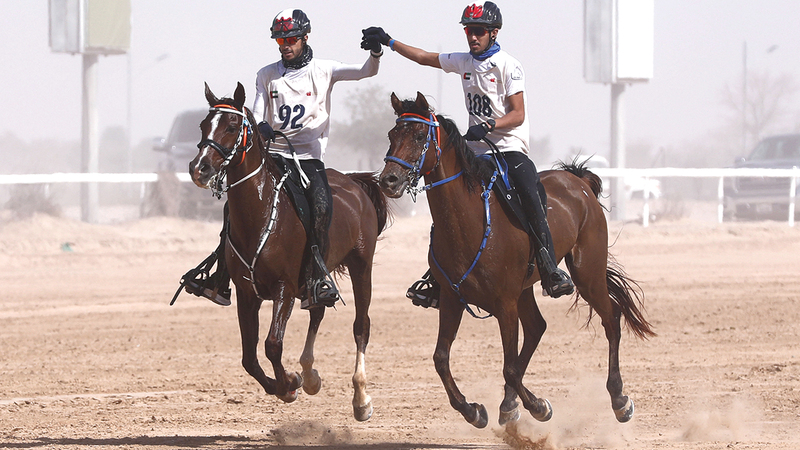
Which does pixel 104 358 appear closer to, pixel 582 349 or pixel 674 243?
pixel 582 349

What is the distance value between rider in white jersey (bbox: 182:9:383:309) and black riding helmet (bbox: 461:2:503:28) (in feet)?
3.54

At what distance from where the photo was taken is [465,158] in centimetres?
740

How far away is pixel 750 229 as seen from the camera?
75.5 feet

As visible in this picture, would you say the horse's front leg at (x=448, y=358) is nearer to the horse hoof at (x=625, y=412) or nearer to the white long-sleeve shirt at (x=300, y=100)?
the horse hoof at (x=625, y=412)

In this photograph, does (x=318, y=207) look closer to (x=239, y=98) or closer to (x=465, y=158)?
(x=239, y=98)

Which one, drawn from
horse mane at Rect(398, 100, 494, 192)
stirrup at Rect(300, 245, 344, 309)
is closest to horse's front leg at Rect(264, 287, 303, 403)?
stirrup at Rect(300, 245, 344, 309)

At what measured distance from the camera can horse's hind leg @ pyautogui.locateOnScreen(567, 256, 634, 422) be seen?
8398 millimetres

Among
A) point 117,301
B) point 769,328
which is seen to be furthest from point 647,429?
point 117,301

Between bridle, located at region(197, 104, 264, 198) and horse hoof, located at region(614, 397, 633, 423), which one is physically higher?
bridle, located at region(197, 104, 264, 198)

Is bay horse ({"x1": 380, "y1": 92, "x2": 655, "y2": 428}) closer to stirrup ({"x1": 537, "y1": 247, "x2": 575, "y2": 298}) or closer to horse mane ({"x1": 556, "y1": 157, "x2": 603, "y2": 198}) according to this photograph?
stirrup ({"x1": 537, "y1": 247, "x2": 575, "y2": 298})

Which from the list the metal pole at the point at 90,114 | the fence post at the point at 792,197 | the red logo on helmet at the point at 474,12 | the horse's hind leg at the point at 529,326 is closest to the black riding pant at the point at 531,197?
the horse's hind leg at the point at 529,326

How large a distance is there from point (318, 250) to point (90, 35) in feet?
61.7

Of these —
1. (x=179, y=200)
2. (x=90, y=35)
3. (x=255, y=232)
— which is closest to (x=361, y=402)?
(x=255, y=232)

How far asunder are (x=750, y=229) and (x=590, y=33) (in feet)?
25.9
